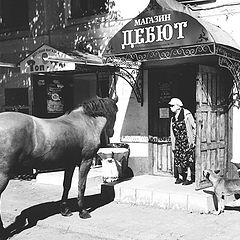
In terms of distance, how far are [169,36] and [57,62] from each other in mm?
2994

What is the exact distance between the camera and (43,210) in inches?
324

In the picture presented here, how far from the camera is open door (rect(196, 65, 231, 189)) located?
8242mm

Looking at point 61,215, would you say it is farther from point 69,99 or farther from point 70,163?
point 69,99

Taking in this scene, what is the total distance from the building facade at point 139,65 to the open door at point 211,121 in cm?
2

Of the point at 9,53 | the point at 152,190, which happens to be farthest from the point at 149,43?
the point at 9,53

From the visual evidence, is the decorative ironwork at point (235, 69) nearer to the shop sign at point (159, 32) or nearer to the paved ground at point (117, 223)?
the shop sign at point (159, 32)

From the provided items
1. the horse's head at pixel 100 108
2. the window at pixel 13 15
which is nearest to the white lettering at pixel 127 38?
the horse's head at pixel 100 108

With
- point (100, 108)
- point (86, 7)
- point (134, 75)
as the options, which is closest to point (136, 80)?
point (134, 75)

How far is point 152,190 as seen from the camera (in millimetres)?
8344

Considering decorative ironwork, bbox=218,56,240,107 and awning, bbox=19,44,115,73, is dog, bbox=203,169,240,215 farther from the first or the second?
awning, bbox=19,44,115,73

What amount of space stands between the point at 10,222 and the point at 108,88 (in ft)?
16.7

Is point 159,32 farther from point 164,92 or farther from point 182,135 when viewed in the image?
point 164,92

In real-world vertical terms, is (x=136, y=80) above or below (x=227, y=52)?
below

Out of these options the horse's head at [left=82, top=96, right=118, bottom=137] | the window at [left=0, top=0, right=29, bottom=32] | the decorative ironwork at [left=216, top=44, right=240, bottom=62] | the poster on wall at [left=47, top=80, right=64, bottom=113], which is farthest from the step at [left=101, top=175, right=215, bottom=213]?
the window at [left=0, top=0, right=29, bottom=32]
